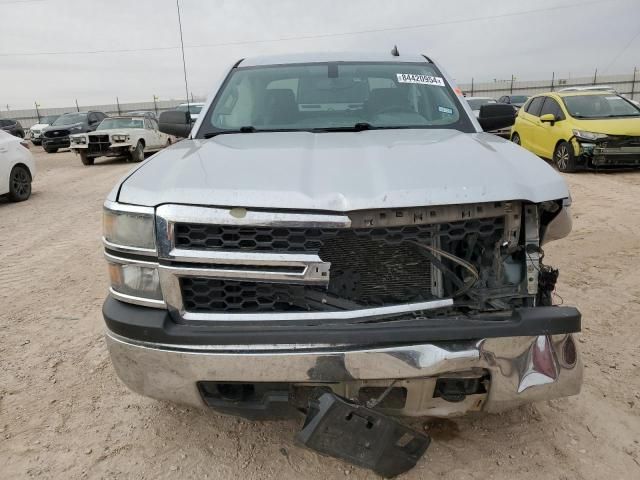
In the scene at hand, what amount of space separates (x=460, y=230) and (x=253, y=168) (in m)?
0.89

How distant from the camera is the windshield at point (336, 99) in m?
3.16

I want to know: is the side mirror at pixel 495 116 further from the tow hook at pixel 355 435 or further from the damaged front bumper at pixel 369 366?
the tow hook at pixel 355 435

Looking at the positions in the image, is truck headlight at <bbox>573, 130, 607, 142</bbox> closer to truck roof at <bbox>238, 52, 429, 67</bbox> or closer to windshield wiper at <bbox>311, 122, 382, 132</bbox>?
truck roof at <bbox>238, 52, 429, 67</bbox>

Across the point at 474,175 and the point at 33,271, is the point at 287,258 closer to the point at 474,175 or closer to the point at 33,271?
the point at 474,175

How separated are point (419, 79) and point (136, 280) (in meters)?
2.39

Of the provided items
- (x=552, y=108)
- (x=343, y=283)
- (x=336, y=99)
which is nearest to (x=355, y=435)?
(x=343, y=283)

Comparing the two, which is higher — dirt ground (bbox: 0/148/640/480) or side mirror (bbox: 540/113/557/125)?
side mirror (bbox: 540/113/557/125)

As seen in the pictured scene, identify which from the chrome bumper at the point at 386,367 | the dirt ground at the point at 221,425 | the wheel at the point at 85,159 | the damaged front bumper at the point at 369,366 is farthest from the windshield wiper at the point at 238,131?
the wheel at the point at 85,159

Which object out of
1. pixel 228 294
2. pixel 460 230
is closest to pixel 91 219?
pixel 228 294

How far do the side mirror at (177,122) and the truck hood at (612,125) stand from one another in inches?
330

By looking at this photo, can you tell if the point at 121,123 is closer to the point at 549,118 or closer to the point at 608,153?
the point at 549,118

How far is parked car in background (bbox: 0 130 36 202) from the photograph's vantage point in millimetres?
8789

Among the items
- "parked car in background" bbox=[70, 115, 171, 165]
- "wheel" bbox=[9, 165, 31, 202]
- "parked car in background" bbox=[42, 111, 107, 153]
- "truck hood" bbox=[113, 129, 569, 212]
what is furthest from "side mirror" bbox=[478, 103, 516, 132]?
"parked car in background" bbox=[42, 111, 107, 153]

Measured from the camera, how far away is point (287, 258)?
72.9 inches
